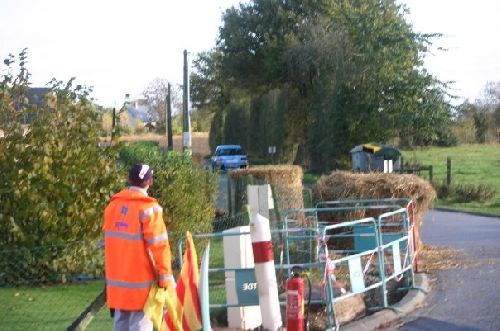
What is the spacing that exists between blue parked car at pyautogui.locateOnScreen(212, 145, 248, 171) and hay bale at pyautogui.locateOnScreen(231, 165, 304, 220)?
26939 mm

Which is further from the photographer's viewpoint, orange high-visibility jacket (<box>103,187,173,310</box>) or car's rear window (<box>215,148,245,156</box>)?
car's rear window (<box>215,148,245,156</box>)

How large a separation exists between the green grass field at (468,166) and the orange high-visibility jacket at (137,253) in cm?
1841

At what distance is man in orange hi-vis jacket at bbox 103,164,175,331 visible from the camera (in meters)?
6.53

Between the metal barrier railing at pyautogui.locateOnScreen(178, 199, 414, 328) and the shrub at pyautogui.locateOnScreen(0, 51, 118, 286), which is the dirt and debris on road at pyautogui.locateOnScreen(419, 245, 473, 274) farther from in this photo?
the shrub at pyautogui.locateOnScreen(0, 51, 118, 286)

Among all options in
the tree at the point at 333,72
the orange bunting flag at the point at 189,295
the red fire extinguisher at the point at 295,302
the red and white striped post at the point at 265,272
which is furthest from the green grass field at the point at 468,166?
the orange bunting flag at the point at 189,295

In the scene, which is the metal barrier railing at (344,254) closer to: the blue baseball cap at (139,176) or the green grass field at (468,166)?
the blue baseball cap at (139,176)

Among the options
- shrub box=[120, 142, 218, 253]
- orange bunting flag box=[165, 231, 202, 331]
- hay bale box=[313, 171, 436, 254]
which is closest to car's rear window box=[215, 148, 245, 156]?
hay bale box=[313, 171, 436, 254]

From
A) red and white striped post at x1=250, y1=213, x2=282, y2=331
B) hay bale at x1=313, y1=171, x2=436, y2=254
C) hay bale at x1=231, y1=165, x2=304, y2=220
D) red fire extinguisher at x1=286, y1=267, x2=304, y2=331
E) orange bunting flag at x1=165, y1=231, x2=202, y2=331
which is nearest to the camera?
orange bunting flag at x1=165, y1=231, x2=202, y2=331

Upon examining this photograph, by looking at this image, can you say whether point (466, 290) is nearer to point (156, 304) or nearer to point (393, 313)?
point (393, 313)

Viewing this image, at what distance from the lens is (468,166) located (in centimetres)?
4044

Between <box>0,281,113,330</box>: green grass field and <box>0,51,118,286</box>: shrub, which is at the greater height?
<box>0,51,118,286</box>: shrub

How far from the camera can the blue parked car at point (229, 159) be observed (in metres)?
44.1

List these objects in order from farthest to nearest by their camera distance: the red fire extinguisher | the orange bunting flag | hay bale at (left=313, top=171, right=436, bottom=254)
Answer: hay bale at (left=313, top=171, right=436, bottom=254) < the red fire extinguisher < the orange bunting flag

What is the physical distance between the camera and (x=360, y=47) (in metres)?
36.6
